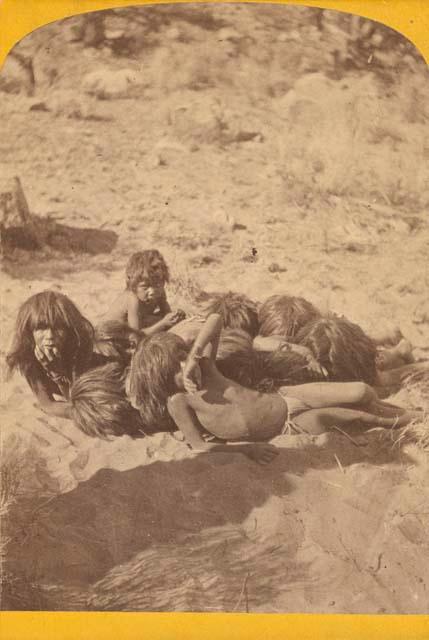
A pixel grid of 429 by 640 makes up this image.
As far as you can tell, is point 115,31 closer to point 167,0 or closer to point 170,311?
point 167,0

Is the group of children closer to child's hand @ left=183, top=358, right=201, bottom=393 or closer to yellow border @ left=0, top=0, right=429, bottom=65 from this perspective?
child's hand @ left=183, top=358, right=201, bottom=393

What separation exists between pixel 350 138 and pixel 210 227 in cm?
86

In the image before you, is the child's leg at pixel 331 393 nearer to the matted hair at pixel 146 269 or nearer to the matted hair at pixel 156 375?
the matted hair at pixel 156 375

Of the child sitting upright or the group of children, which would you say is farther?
the child sitting upright

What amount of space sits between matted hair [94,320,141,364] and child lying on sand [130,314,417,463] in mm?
98

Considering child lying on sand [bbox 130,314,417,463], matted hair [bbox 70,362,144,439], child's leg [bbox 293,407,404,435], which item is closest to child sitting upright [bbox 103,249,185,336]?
child lying on sand [bbox 130,314,417,463]

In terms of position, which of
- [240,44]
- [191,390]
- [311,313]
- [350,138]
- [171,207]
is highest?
[240,44]

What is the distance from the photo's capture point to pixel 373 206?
16.9 ft

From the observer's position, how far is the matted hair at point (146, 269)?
5.08 meters

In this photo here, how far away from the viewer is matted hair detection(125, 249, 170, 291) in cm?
508

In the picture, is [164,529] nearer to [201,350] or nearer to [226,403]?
[226,403]

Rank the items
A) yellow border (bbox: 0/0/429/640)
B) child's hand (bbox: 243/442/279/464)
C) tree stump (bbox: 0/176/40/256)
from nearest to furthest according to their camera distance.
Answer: yellow border (bbox: 0/0/429/640), child's hand (bbox: 243/442/279/464), tree stump (bbox: 0/176/40/256)

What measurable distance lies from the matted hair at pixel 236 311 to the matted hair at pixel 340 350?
242 millimetres

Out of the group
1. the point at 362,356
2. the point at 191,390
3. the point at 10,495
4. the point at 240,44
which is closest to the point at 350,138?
the point at 240,44
